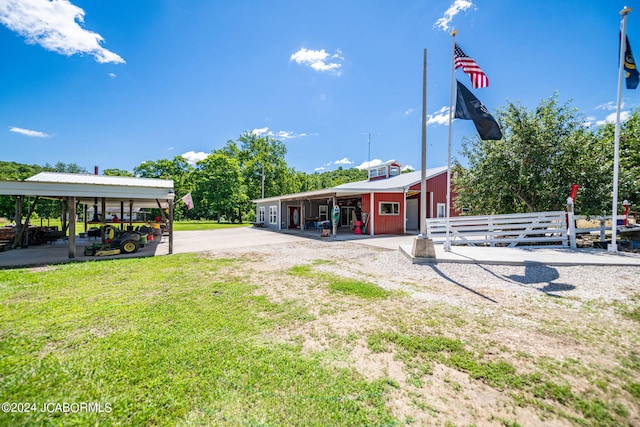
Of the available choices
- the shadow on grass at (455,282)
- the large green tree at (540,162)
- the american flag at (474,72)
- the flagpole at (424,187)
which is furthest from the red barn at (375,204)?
the shadow on grass at (455,282)

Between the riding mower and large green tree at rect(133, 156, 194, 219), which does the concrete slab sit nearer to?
the riding mower

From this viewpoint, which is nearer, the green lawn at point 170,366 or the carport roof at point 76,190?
the green lawn at point 170,366

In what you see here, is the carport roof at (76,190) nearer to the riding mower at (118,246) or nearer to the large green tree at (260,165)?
the riding mower at (118,246)

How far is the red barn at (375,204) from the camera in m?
15.4

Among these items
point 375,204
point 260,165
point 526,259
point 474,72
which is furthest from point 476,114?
point 260,165

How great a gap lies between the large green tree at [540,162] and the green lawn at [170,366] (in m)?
11.7

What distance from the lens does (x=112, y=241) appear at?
9.25 meters

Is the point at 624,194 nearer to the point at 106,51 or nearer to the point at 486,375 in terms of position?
the point at 486,375

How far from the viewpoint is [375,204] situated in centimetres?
1550

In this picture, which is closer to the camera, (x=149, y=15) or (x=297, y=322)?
(x=297, y=322)

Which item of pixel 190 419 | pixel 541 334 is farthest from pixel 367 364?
pixel 541 334

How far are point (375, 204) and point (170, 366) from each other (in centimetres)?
1414

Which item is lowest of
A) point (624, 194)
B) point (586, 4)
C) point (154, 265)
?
point (154, 265)

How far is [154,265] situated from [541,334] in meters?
8.32
